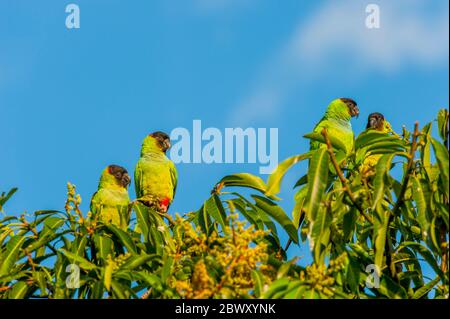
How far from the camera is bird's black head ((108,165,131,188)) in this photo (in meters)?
9.52

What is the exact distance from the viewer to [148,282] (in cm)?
421

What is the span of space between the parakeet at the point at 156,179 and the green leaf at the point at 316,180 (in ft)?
17.0

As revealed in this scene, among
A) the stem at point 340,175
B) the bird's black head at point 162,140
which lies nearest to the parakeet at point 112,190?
the bird's black head at point 162,140

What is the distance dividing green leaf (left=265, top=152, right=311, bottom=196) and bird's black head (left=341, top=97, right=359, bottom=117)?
666 cm

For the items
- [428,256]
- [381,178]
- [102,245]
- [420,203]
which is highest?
[381,178]

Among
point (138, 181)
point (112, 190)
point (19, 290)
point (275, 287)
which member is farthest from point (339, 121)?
point (275, 287)

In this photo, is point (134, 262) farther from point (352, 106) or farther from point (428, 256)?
point (352, 106)

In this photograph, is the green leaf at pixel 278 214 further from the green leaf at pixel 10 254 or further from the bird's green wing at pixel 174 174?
the bird's green wing at pixel 174 174

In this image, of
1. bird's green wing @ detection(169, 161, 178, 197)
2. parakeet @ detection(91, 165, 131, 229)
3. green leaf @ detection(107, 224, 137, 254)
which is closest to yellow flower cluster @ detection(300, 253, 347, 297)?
green leaf @ detection(107, 224, 137, 254)

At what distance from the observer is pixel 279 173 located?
173 inches

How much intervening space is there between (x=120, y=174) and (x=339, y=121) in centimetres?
279

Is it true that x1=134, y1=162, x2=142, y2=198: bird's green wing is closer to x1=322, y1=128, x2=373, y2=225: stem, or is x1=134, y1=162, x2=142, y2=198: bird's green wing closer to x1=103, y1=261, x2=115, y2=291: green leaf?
x1=103, y1=261, x2=115, y2=291: green leaf
